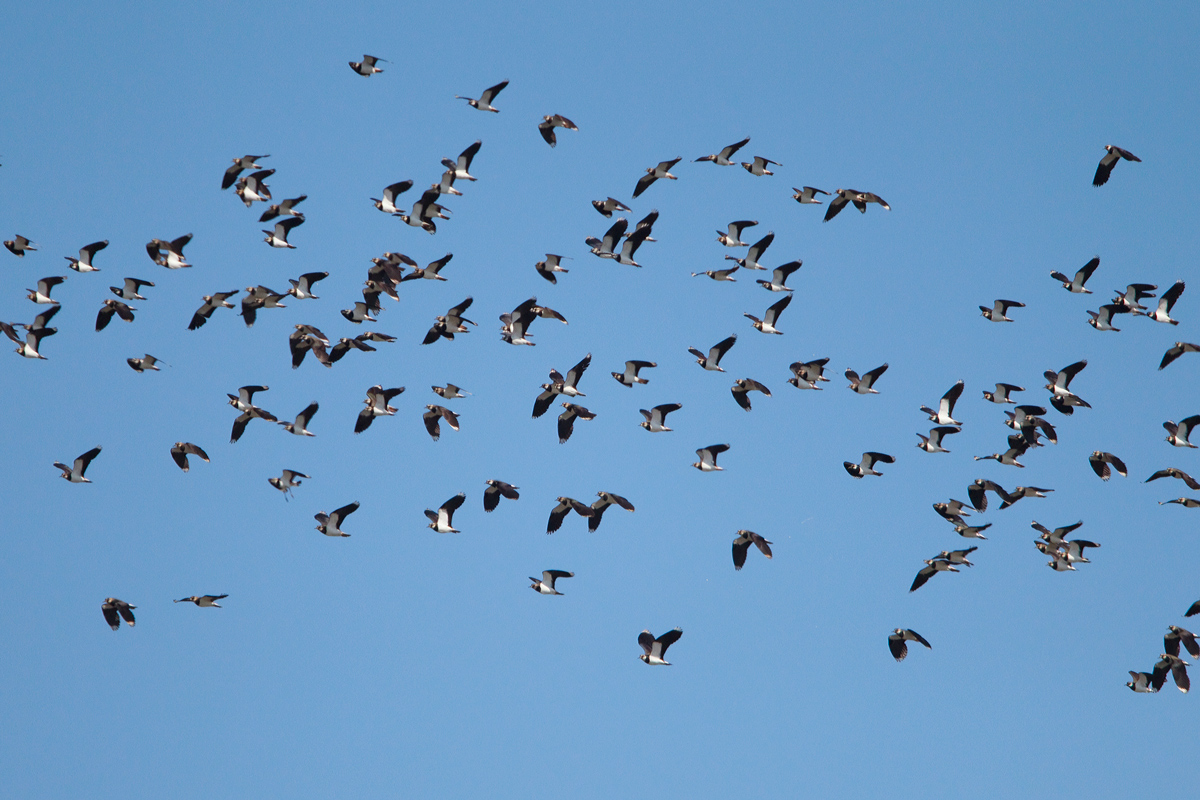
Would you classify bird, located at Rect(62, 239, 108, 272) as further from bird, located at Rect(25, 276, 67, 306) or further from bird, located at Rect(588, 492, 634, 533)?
bird, located at Rect(588, 492, 634, 533)

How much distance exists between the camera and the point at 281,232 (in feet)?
120

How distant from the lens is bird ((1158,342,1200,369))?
35000mm

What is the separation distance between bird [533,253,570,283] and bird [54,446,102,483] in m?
13.8

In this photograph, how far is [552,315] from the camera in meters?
34.5

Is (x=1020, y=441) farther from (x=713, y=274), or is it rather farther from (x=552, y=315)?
(x=552, y=315)

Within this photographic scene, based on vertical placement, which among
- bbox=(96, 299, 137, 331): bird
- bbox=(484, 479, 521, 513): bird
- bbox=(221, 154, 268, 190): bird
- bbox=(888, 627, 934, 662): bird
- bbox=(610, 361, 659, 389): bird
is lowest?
bbox=(888, 627, 934, 662): bird

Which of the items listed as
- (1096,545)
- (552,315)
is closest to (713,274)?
(552,315)

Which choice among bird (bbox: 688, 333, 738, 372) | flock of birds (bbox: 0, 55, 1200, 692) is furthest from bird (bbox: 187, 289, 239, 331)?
bird (bbox: 688, 333, 738, 372)

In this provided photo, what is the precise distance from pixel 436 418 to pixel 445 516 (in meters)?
3.90

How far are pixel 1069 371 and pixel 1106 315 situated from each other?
2.50 meters

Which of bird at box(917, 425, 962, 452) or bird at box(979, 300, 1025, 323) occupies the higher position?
bird at box(979, 300, 1025, 323)

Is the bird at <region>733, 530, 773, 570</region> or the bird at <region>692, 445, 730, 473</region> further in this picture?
the bird at <region>692, 445, 730, 473</region>

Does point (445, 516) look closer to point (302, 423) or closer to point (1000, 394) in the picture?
point (302, 423)

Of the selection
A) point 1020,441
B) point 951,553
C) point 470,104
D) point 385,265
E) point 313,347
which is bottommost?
point 951,553
